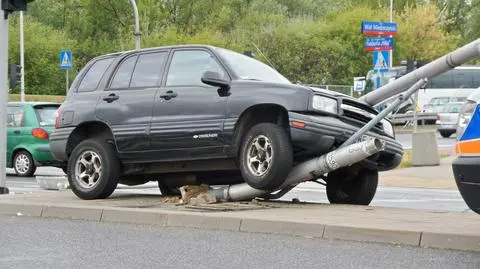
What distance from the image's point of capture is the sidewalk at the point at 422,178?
52.0 feet

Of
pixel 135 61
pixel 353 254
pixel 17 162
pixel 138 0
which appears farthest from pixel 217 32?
pixel 353 254

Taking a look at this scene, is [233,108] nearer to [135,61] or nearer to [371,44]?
[135,61]

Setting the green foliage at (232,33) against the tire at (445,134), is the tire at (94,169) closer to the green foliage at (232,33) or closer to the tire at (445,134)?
the tire at (445,134)

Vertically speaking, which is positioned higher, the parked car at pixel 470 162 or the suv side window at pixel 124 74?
the suv side window at pixel 124 74

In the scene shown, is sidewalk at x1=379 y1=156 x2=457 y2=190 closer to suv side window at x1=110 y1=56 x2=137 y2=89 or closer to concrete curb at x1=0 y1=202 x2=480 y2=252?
suv side window at x1=110 y1=56 x2=137 y2=89

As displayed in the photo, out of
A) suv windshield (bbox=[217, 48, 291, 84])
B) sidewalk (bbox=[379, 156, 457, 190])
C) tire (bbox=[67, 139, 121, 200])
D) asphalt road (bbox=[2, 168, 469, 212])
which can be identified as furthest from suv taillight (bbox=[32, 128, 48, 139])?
suv windshield (bbox=[217, 48, 291, 84])

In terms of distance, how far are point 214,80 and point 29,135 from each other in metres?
9.09

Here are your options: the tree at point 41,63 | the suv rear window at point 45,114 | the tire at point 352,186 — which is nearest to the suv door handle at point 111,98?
the tire at point 352,186

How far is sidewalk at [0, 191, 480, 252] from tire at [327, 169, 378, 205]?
532 millimetres

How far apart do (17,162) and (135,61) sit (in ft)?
26.8

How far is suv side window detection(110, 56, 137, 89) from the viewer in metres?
10.5

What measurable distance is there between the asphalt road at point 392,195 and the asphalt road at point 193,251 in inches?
159

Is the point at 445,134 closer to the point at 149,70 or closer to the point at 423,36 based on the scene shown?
the point at 149,70

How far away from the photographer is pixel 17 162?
17.8m
